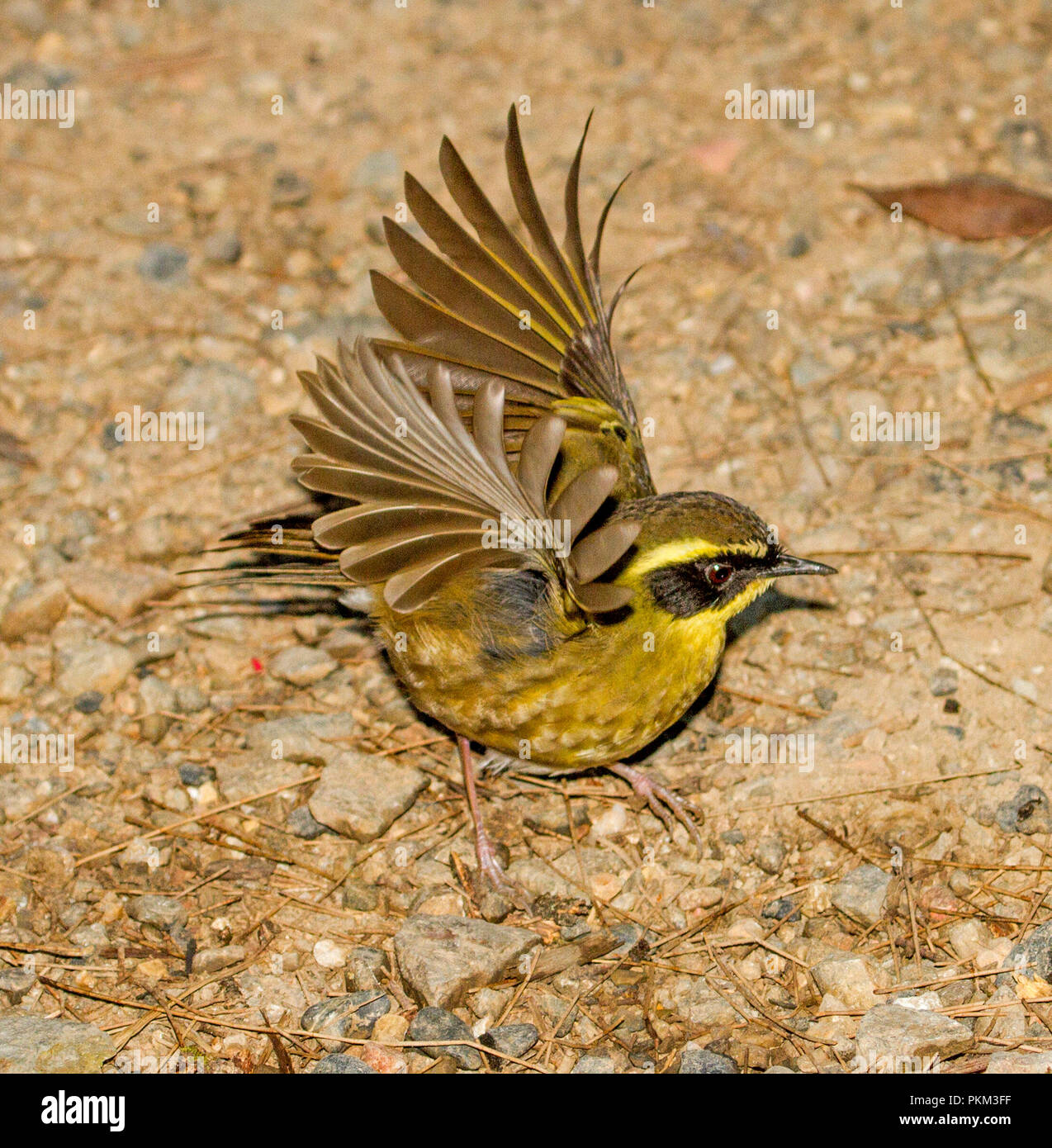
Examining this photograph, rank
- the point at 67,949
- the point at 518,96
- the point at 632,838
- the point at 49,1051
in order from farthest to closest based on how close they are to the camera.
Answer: the point at 518,96, the point at 632,838, the point at 67,949, the point at 49,1051

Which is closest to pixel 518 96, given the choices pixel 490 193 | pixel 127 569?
pixel 490 193

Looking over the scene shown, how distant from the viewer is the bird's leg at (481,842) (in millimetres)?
4703

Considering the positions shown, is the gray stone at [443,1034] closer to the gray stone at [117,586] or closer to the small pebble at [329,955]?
the small pebble at [329,955]

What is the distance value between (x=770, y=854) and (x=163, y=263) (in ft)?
15.0

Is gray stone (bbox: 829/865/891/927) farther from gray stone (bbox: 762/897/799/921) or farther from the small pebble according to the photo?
the small pebble

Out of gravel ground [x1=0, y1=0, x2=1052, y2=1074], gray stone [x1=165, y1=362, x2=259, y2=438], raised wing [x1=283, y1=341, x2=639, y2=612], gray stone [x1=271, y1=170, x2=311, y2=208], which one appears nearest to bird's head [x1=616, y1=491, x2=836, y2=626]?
raised wing [x1=283, y1=341, x2=639, y2=612]

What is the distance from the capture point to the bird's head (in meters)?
4.56

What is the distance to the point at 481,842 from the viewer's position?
15.6ft

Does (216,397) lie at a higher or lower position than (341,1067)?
higher

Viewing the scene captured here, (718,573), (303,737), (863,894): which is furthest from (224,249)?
(863,894)

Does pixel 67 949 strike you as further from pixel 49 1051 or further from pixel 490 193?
pixel 490 193

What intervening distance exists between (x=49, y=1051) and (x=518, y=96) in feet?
19.4

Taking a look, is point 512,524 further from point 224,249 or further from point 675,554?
Result: point 224,249

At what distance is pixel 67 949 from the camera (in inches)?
175
